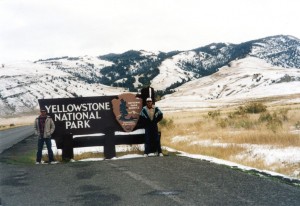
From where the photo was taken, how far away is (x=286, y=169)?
11562 millimetres

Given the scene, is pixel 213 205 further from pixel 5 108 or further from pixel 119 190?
pixel 5 108

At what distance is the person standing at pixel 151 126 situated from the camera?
587 inches

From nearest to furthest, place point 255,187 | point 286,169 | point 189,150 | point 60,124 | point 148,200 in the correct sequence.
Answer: point 148,200 → point 255,187 → point 286,169 → point 60,124 → point 189,150

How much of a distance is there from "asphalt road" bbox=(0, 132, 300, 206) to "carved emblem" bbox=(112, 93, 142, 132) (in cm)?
315

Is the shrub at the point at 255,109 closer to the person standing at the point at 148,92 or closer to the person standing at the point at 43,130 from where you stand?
the person standing at the point at 148,92

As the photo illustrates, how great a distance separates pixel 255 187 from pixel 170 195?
66.7 inches

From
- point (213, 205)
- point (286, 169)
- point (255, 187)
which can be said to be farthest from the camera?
point (286, 169)

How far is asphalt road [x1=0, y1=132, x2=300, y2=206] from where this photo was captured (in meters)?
7.68

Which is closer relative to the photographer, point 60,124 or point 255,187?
point 255,187

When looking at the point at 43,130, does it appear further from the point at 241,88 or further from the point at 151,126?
the point at 241,88

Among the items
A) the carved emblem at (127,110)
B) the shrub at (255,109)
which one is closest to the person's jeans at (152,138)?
the carved emblem at (127,110)

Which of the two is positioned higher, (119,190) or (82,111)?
(82,111)

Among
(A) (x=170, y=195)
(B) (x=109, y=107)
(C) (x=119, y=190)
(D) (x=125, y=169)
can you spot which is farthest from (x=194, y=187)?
(B) (x=109, y=107)

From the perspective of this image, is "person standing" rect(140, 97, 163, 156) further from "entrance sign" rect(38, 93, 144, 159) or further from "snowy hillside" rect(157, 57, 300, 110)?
"snowy hillside" rect(157, 57, 300, 110)
